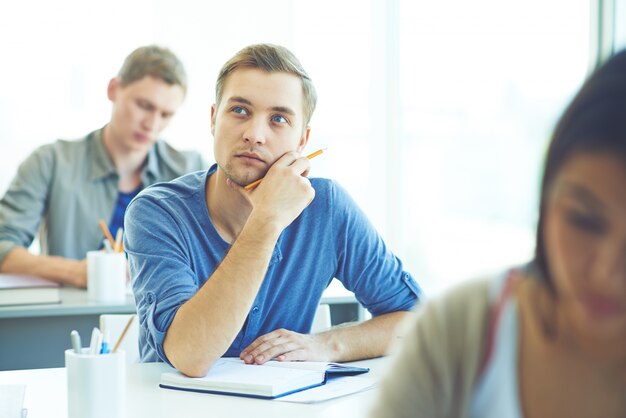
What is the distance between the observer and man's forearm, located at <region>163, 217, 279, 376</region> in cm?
153

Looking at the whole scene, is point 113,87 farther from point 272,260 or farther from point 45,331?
point 272,260

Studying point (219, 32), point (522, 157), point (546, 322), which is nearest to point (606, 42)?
point (522, 157)

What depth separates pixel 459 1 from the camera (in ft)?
14.6

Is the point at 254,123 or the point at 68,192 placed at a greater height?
the point at 254,123

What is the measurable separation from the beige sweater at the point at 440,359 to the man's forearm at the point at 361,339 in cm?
106

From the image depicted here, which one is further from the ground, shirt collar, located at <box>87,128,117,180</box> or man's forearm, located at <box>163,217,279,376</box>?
shirt collar, located at <box>87,128,117,180</box>

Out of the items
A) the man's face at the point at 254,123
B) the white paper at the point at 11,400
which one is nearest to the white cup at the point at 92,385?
the white paper at the point at 11,400

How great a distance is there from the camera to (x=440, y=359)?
0.64 metres

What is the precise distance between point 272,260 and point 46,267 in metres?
1.33

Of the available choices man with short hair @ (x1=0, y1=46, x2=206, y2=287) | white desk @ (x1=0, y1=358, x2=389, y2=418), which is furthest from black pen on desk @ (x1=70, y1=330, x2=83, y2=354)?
man with short hair @ (x1=0, y1=46, x2=206, y2=287)

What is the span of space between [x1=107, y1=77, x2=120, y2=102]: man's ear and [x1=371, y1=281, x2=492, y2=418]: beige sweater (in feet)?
9.45

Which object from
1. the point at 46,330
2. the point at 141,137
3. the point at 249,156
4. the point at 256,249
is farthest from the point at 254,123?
the point at 141,137

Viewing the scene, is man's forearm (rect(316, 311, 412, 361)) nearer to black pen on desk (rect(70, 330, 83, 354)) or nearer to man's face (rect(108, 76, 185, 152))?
black pen on desk (rect(70, 330, 83, 354))

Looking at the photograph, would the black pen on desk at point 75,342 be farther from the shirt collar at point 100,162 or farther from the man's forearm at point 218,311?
the shirt collar at point 100,162
